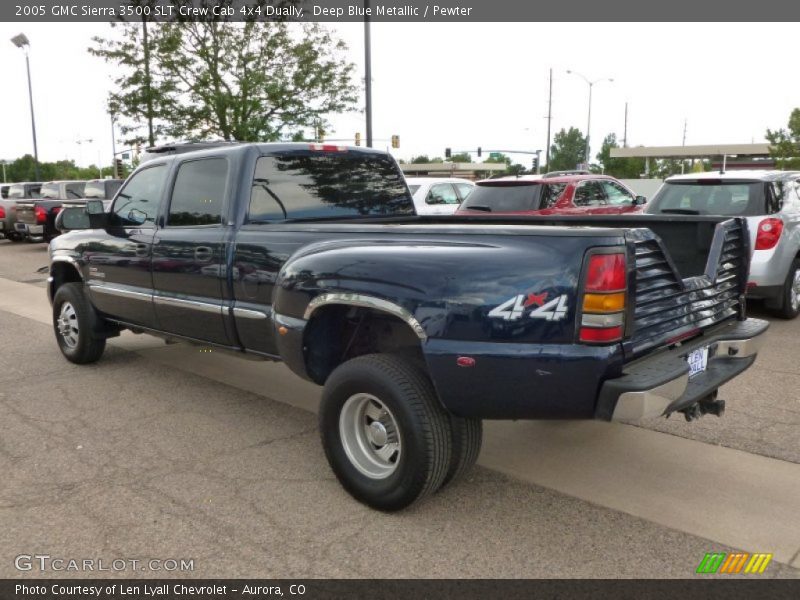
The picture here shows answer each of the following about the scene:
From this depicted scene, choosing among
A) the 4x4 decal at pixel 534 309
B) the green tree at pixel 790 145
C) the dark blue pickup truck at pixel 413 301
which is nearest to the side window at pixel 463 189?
the dark blue pickup truck at pixel 413 301

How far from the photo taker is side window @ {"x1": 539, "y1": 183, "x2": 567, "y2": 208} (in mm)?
9953

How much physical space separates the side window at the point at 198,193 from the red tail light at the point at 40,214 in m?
14.6

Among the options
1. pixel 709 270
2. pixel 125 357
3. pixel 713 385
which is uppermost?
pixel 709 270

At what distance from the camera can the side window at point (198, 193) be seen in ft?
14.9

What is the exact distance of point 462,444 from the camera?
3.29 meters

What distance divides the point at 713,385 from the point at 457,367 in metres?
1.30

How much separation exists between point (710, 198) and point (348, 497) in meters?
6.09

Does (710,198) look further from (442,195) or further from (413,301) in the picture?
(442,195)

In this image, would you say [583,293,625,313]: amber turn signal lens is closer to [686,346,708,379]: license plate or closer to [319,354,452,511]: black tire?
[686,346,708,379]: license plate

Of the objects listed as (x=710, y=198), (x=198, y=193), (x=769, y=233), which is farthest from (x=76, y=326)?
(x=769, y=233)

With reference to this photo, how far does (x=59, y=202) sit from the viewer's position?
17812 mm

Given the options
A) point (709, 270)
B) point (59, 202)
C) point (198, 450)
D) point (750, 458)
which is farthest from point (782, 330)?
point (59, 202)
